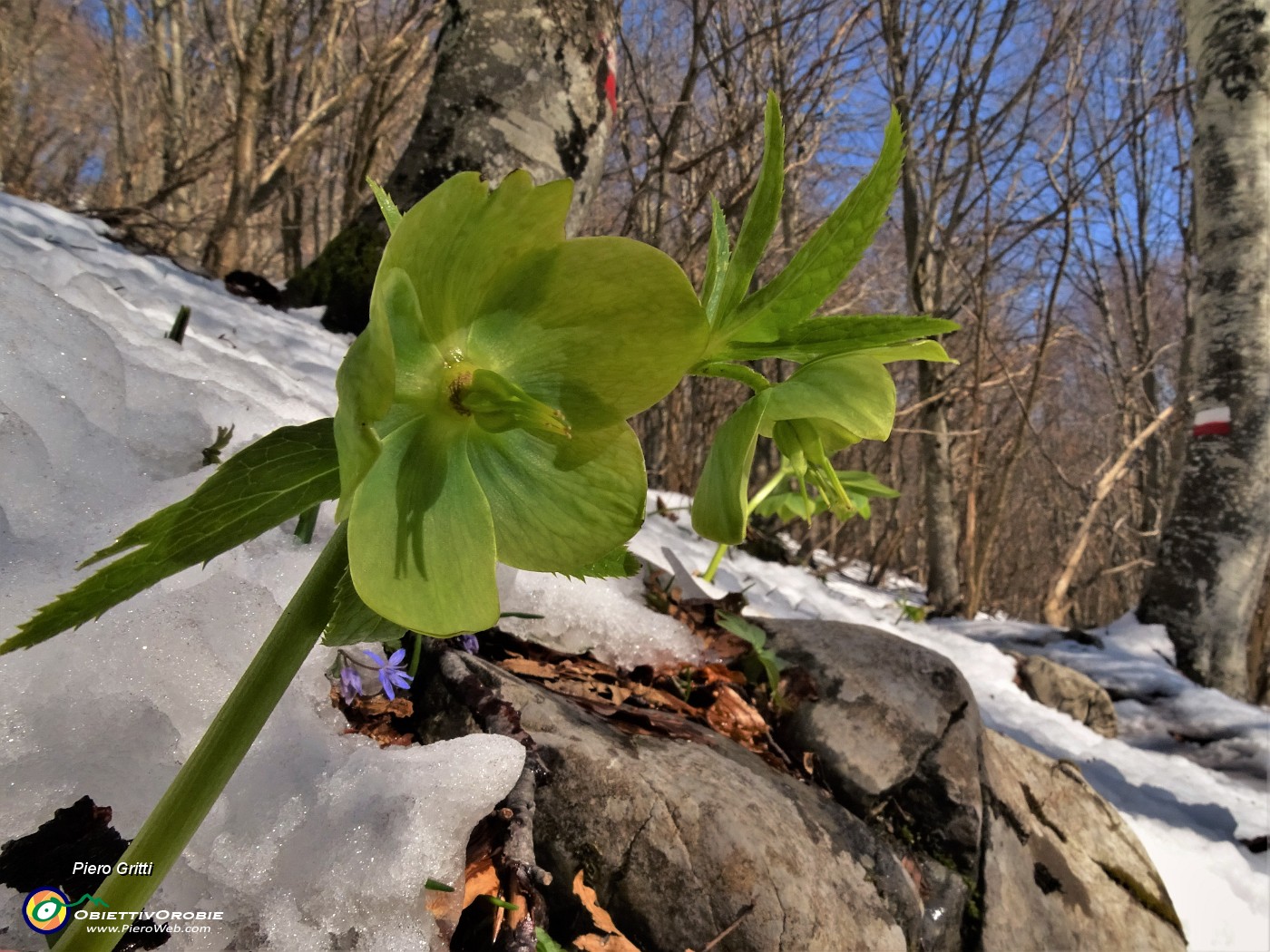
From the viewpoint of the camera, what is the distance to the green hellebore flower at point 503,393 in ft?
1.13

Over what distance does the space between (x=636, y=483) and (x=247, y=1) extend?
8339 mm

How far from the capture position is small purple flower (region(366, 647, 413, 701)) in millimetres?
855

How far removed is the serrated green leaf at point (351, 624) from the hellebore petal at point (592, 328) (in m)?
0.14

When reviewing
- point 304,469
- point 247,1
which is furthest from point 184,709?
point 247,1

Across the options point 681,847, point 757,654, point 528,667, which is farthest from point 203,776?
point 757,654

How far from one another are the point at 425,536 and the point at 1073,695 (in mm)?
2950

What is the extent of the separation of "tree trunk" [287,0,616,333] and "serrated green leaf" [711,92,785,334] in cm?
206

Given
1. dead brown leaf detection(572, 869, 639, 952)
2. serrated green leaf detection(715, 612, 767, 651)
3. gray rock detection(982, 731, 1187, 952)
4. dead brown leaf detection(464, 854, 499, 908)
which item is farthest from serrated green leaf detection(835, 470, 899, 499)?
dead brown leaf detection(464, 854, 499, 908)

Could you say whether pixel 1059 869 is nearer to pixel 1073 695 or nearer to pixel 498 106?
pixel 1073 695

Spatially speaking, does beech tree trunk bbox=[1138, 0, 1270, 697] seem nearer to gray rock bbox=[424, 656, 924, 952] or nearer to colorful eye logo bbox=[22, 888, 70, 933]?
gray rock bbox=[424, 656, 924, 952]

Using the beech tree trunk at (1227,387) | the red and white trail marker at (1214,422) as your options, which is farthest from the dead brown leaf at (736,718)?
the red and white trail marker at (1214,422)

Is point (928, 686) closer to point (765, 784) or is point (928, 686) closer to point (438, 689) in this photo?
point (765, 784)

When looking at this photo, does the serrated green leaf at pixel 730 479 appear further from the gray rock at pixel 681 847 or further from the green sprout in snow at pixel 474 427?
the gray rock at pixel 681 847

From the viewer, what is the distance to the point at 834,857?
3.42 ft
